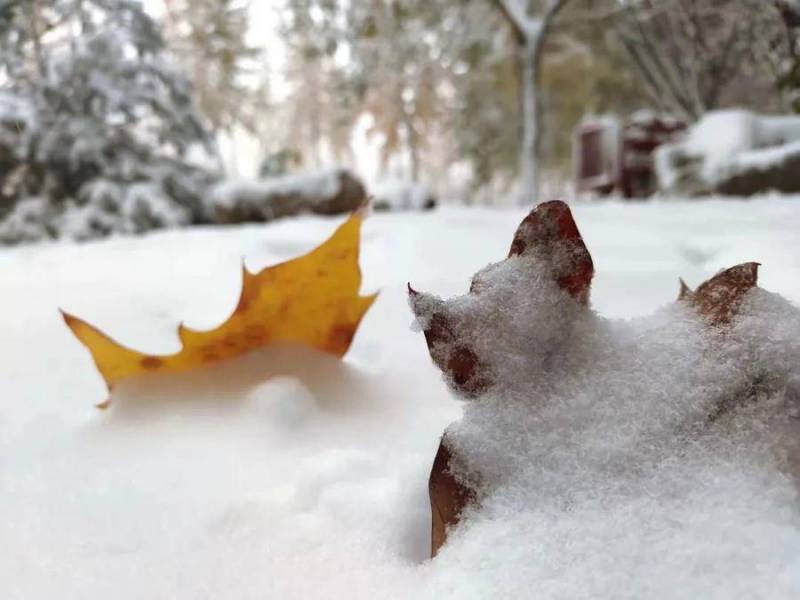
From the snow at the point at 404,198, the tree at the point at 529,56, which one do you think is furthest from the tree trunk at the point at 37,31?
the tree at the point at 529,56

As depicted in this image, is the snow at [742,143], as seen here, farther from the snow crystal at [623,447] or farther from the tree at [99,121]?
the snow crystal at [623,447]

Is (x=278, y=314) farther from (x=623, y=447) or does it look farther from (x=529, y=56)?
(x=529, y=56)

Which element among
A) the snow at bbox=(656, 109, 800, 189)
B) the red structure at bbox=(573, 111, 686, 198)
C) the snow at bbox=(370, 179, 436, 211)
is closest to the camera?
the snow at bbox=(656, 109, 800, 189)

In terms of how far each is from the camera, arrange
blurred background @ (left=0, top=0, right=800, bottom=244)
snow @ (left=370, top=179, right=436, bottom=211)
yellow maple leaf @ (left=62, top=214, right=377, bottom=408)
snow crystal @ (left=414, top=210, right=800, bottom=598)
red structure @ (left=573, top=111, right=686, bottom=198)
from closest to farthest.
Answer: snow crystal @ (left=414, top=210, right=800, bottom=598) → yellow maple leaf @ (left=62, top=214, right=377, bottom=408) → blurred background @ (left=0, top=0, right=800, bottom=244) → snow @ (left=370, top=179, right=436, bottom=211) → red structure @ (left=573, top=111, right=686, bottom=198)

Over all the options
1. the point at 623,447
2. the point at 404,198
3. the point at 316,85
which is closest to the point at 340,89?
the point at 316,85

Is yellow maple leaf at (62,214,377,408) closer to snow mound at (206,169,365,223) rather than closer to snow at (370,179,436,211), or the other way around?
snow mound at (206,169,365,223)

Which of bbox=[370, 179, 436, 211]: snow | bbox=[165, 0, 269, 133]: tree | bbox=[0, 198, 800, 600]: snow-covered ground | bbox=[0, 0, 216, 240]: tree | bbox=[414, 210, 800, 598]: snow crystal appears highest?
bbox=[165, 0, 269, 133]: tree

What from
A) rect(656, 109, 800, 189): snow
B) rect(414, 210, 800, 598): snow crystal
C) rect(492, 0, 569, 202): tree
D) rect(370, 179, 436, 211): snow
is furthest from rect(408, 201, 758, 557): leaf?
rect(492, 0, 569, 202): tree

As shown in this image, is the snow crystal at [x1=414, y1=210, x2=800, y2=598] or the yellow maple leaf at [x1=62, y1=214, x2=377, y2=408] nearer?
the snow crystal at [x1=414, y1=210, x2=800, y2=598]
